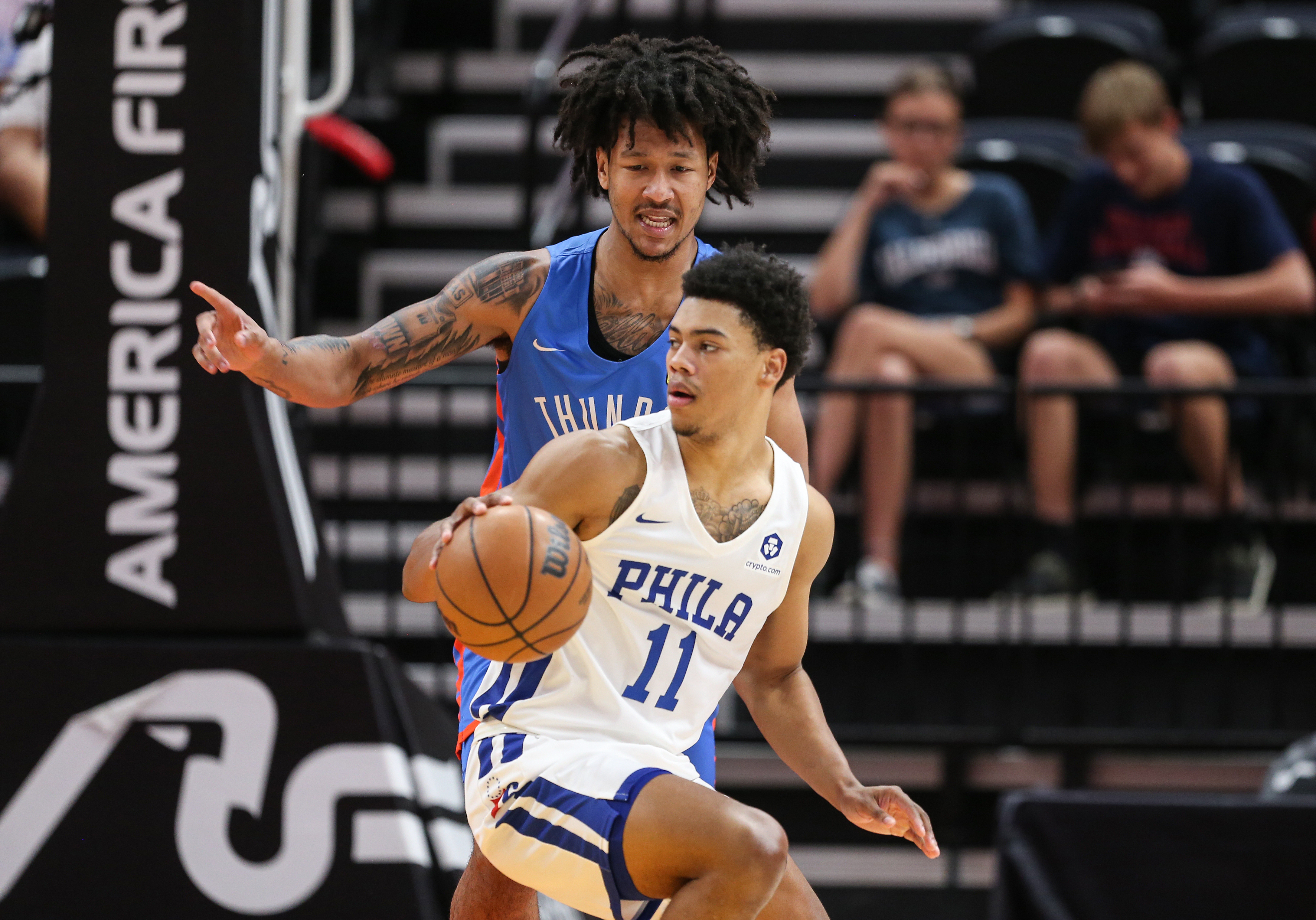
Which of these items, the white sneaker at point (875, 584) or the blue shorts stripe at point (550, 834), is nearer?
the blue shorts stripe at point (550, 834)

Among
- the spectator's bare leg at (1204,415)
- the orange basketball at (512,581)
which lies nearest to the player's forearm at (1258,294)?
the spectator's bare leg at (1204,415)

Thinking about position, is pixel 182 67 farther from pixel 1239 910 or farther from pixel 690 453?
pixel 1239 910

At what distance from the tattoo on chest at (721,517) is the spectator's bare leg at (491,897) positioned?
0.88m

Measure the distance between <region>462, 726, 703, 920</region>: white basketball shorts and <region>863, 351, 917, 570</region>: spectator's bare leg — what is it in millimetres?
2964

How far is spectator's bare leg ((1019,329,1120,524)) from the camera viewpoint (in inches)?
228

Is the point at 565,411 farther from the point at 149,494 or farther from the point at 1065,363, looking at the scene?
the point at 1065,363

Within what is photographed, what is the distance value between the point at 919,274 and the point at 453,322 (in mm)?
3545

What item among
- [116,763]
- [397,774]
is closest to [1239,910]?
[397,774]

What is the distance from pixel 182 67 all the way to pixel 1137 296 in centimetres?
372

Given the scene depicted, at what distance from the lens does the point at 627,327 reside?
3252 millimetres

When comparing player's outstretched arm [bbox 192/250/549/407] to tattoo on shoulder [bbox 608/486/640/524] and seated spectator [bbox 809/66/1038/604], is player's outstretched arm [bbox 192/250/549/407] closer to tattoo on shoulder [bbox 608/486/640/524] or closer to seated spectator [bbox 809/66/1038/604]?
tattoo on shoulder [bbox 608/486/640/524]

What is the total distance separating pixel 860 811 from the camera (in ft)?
9.76

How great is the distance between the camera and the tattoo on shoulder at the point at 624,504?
279 centimetres

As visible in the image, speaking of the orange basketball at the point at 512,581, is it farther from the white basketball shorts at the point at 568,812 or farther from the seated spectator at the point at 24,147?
the seated spectator at the point at 24,147
